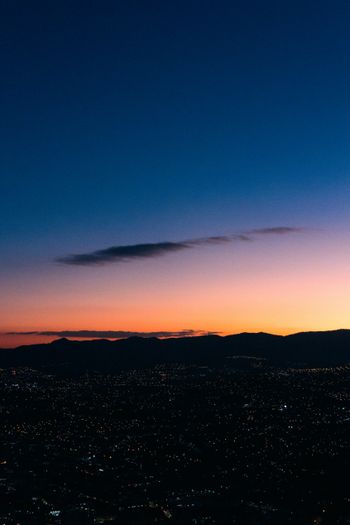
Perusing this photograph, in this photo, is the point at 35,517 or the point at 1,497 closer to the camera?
the point at 35,517

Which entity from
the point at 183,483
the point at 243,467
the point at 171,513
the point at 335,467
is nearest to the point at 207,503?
the point at 171,513

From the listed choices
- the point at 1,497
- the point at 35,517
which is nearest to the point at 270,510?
the point at 35,517

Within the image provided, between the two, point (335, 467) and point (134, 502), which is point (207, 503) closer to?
point (134, 502)

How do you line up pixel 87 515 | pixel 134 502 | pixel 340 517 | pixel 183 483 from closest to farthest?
pixel 340 517, pixel 87 515, pixel 134 502, pixel 183 483

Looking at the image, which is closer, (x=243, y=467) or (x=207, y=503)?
(x=207, y=503)

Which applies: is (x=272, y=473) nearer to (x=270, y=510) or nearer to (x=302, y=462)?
(x=302, y=462)

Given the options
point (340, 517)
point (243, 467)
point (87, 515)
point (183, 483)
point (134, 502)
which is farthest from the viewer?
point (243, 467)

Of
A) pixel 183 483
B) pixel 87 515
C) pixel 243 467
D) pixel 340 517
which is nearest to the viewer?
pixel 340 517

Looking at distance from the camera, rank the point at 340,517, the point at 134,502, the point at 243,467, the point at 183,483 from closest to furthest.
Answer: the point at 340,517, the point at 134,502, the point at 183,483, the point at 243,467
